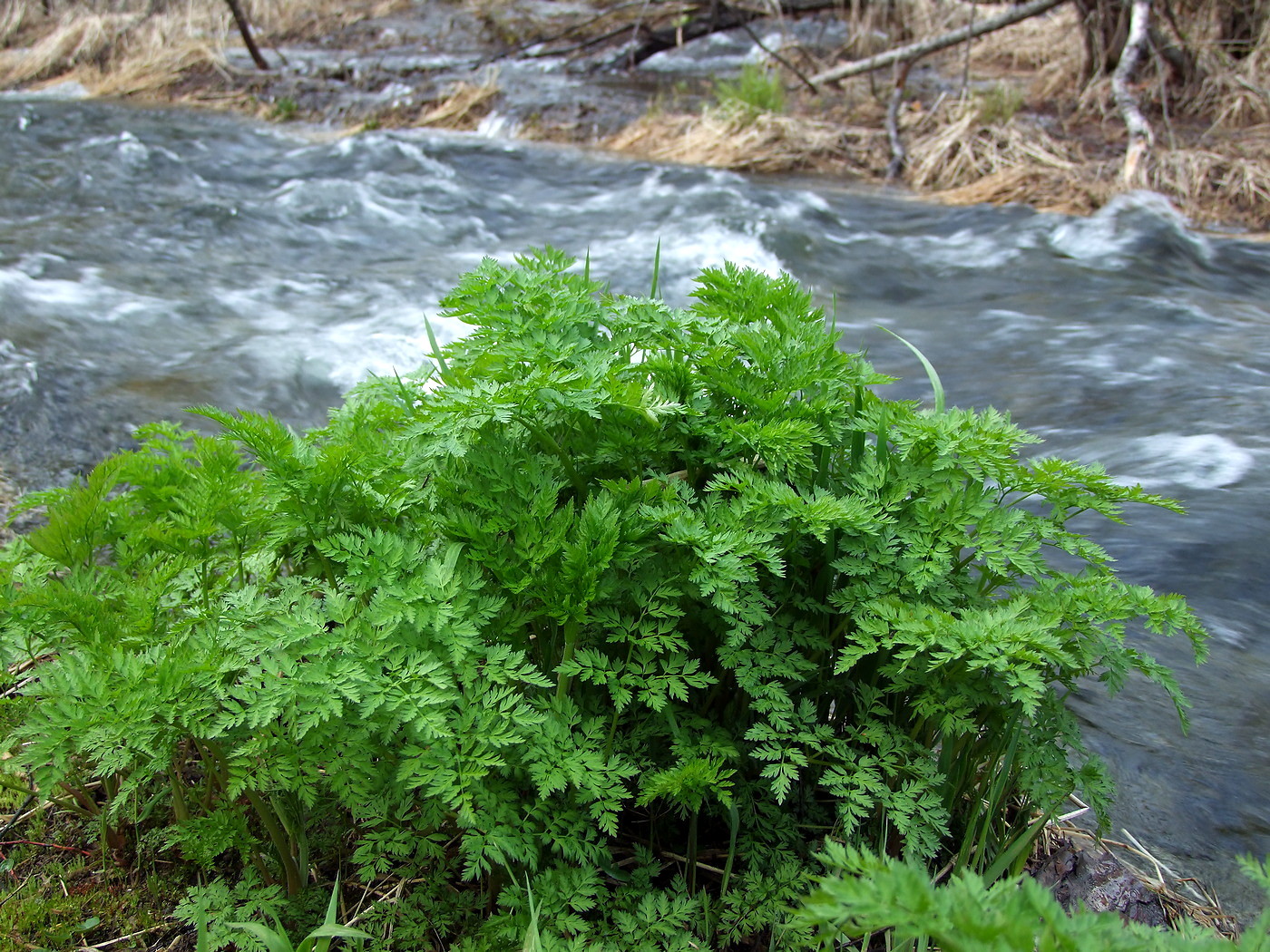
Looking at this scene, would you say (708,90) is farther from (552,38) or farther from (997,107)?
(997,107)

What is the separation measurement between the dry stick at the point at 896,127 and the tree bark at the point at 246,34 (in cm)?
727

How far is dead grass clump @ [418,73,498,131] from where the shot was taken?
10.2 metres

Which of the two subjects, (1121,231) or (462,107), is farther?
(462,107)

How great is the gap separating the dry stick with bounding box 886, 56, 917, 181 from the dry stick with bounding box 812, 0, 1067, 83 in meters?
0.11

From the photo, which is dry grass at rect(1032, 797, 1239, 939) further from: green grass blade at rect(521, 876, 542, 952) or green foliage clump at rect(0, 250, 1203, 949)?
green grass blade at rect(521, 876, 542, 952)

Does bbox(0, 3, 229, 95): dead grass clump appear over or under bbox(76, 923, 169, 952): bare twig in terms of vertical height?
over

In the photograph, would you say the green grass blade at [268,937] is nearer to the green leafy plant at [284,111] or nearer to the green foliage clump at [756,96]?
the green foliage clump at [756,96]

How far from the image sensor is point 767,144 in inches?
342

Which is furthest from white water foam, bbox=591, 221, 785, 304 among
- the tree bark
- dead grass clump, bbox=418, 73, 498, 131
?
the tree bark

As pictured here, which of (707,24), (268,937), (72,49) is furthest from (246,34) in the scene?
(268,937)

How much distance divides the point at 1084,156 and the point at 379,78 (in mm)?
7897

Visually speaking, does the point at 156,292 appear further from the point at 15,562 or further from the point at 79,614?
the point at 79,614

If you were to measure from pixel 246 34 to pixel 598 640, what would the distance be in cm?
1143

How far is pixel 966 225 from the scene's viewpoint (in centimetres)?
734
